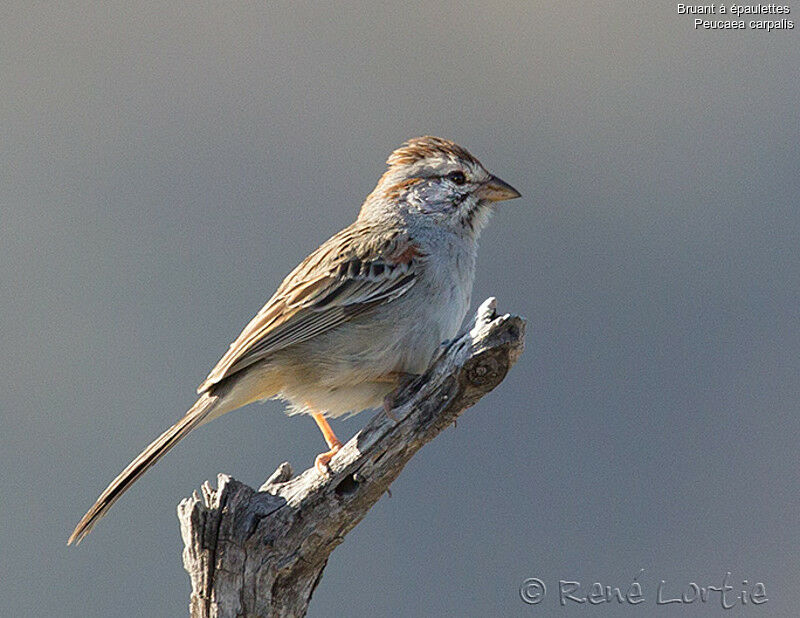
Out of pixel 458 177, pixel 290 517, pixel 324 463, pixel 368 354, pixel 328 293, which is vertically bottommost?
pixel 290 517

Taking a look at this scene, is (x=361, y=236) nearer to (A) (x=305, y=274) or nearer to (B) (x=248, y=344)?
(A) (x=305, y=274)

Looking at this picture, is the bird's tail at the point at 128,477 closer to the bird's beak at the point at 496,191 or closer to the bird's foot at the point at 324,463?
the bird's foot at the point at 324,463

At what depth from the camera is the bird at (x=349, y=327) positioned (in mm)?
6781

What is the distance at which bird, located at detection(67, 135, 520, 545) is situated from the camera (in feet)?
22.2

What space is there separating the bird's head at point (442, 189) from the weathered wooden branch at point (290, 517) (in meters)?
1.62

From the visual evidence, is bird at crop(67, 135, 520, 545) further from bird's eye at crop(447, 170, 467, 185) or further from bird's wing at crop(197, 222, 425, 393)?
bird's eye at crop(447, 170, 467, 185)

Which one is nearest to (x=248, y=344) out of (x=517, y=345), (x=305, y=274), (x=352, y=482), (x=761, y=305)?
(x=305, y=274)

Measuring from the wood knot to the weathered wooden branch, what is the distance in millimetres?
113

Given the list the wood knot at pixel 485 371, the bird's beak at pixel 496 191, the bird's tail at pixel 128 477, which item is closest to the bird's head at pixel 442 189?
the bird's beak at pixel 496 191

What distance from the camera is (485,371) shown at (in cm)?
582

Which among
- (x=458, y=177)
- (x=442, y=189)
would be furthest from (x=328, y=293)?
(x=458, y=177)

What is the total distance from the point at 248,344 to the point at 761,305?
1825 centimetres

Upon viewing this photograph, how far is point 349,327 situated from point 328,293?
25 cm

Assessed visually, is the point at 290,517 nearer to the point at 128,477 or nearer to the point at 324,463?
the point at 324,463
